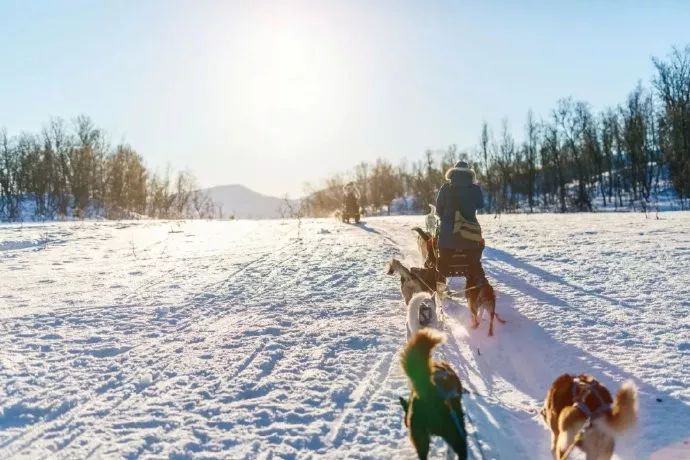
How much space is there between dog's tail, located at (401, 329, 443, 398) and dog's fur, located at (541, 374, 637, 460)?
0.87 m

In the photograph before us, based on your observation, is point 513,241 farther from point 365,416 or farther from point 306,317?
point 365,416

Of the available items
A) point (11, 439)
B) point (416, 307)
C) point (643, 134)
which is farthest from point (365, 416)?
point (643, 134)

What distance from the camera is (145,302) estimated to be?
342 inches

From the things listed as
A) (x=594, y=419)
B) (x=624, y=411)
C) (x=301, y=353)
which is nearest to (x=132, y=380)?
(x=301, y=353)

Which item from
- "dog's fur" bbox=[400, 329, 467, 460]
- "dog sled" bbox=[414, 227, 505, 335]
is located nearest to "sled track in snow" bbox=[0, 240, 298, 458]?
"dog's fur" bbox=[400, 329, 467, 460]

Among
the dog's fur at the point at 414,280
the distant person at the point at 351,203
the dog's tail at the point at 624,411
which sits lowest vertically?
the dog's tail at the point at 624,411

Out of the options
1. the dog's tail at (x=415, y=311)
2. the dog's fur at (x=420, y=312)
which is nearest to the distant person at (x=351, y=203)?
the dog's fur at (x=420, y=312)

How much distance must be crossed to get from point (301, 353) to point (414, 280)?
2.32 m

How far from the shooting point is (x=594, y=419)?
9.98 feet

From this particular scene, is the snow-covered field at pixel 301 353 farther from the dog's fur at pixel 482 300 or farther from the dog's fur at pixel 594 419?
the dog's fur at pixel 594 419

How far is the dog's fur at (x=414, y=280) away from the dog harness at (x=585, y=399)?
4.19m

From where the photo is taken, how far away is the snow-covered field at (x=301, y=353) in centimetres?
406

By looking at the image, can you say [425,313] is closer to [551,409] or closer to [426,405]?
[551,409]

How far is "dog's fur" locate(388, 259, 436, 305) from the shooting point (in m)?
7.55
